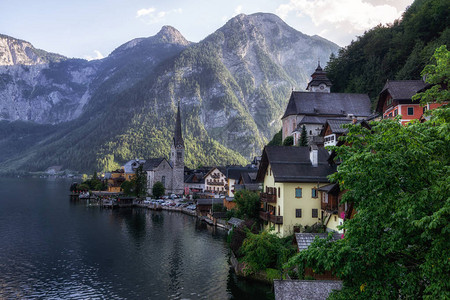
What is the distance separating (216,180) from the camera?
116312 mm

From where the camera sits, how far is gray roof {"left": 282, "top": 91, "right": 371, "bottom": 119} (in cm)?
8225

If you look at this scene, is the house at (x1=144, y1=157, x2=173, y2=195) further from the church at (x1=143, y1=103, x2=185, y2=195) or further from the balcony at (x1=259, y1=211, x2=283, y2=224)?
the balcony at (x1=259, y1=211, x2=283, y2=224)

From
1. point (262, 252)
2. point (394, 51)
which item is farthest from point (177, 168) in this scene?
point (262, 252)

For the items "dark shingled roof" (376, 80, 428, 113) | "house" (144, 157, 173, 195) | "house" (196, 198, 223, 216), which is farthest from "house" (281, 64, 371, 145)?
"house" (144, 157, 173, 195)

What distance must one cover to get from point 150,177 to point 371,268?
380 ft

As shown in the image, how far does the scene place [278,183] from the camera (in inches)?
1620

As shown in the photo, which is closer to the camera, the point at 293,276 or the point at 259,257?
the point at 293,276

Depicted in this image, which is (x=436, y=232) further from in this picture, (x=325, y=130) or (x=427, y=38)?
(x=427, y=38)

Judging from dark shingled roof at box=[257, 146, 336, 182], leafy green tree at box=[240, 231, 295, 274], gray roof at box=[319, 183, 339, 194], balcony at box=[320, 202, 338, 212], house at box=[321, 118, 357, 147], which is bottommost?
leafy green tree at box=[240, 231, 295, 274]

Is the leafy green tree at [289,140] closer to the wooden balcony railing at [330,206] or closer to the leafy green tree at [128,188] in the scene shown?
the wooden balcony railing at [330,206]

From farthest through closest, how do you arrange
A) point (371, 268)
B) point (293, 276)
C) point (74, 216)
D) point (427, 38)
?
point (74, 216) → point (427, 38) → point (293, 276) → point (371, 268)

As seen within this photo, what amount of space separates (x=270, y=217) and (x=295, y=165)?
7.16m

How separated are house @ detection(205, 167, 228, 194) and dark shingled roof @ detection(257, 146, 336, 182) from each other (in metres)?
71.6

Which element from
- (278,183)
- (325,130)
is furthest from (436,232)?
(325,130)
